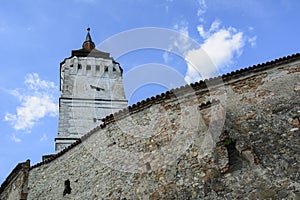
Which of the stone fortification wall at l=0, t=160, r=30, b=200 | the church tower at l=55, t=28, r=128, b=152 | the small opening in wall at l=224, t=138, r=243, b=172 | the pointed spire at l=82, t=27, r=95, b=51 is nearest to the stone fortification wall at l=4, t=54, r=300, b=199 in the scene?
the small opening in wall at l=224, t=138, r=243, b=172

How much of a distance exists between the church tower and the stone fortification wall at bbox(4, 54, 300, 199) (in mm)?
9294

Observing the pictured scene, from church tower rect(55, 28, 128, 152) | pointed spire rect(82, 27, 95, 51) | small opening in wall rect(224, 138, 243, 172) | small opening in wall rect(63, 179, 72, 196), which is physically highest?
pointed spire rect(82, 27, 95, 51)

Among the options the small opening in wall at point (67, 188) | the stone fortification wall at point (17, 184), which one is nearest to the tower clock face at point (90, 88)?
the stone fortification wall at point (17, 184)

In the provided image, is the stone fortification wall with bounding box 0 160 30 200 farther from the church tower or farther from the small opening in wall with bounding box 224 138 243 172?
the church tower

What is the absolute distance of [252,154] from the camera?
7.57 metres

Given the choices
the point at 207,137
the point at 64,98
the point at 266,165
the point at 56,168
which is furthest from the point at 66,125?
the point at 266,165

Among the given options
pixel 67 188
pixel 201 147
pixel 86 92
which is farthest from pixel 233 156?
pixel 86 92

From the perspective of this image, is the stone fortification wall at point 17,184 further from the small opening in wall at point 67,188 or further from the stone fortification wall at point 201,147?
the small opening in wall at point 67,188

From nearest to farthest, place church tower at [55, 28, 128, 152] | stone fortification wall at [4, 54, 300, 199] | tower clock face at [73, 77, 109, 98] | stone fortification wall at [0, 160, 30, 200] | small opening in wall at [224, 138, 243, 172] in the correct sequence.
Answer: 1. stone fortification wall at [4, 54, 300, 199]
2. small opening in wall at [224, 138, 243, 172]
3. stone fortification wall at [0, 160, 30, 200]
4. church tower at [55, 28, 128, 152]
5. tower clock face at [73, 77, 109, 98]

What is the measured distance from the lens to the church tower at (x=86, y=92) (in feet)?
65.1

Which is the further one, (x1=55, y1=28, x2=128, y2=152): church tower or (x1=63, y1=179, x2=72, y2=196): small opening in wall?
(x1=55, y1=28, x2=128, y2=152): church tower

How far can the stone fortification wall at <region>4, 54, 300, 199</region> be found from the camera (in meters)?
7.37

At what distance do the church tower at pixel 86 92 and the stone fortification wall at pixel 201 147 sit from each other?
929cm

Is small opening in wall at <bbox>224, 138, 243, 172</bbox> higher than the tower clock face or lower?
lower
